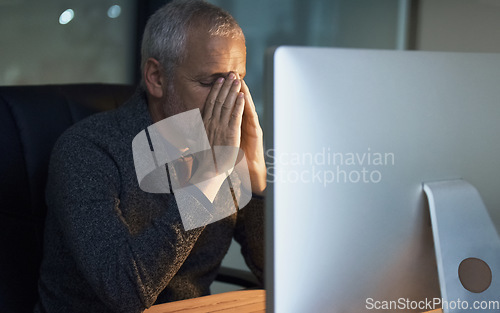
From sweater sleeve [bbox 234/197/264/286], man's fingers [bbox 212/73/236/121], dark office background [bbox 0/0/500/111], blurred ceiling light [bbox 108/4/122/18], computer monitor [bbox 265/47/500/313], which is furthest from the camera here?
blurred ceiling light [bbox 108/4/122/18]

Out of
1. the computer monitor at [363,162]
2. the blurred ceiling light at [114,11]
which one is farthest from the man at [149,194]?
the blurred ceiling light at [114,11]

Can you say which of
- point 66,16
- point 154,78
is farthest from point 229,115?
point 66,16

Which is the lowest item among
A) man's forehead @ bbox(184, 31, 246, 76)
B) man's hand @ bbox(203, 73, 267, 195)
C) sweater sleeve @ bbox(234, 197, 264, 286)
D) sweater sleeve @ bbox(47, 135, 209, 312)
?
sweater sleeve @ bbox(234, 197, 264, 286)

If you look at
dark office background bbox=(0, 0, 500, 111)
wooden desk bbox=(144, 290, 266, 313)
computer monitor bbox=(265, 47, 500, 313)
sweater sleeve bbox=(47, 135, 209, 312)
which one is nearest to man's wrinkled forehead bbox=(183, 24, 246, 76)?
sweater sleeve bbox=(47, 135, 209, 312)

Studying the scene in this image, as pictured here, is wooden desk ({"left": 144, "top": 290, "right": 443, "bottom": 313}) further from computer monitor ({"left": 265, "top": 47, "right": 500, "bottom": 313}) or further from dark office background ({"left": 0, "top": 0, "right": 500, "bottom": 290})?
dark office background ({"left": 0, "top": 0, "right": 500, "bottom": 290})

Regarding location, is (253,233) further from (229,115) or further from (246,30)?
(246,30)

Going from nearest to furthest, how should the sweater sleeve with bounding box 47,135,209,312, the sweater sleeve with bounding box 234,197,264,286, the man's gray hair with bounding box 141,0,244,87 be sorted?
the sweater sleeve with bounding box 47,135,209,312 → the man's gray hair with bounding box 141,0,244,87 → the sweater sleeve with bounding box 234,197,264,286

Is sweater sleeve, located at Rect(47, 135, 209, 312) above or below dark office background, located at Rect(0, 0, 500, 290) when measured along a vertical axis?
below

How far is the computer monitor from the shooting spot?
508mm

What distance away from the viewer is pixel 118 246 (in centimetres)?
91

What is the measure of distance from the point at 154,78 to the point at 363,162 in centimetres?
75

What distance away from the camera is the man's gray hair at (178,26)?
110 centimetres

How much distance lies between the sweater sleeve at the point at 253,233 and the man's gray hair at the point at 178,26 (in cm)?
38

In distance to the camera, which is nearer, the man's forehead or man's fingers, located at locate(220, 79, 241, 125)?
man's fingers, located at locate(220, 79, 241, 125)
